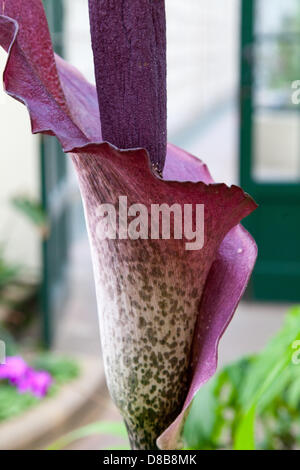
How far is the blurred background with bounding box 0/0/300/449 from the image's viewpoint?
2088 millimetres

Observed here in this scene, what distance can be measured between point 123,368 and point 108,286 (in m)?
0.04

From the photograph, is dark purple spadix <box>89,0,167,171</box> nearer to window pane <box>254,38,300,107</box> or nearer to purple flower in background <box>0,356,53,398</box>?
purple flower in background <box>0,356,53,398</box>

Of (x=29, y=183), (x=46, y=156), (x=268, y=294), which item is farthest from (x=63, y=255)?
(x=268, y=294)

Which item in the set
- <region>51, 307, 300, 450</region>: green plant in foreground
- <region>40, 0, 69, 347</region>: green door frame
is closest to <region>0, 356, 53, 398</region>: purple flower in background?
<region>40, 0, 69, 347</region>: green door frame

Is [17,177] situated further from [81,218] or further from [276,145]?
[81,218]

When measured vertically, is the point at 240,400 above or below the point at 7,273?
above

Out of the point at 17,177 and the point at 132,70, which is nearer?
the point at 132,70

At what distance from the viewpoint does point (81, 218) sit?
369 centimetres

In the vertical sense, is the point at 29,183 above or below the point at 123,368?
below

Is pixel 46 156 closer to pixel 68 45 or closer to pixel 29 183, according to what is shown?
pixel 29 183

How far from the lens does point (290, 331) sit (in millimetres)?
696

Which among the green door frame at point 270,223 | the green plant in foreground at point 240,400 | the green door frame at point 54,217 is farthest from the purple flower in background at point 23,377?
the green door frame at point 270,223

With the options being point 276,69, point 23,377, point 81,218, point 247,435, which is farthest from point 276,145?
point 247,435

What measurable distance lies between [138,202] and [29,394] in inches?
58.0
